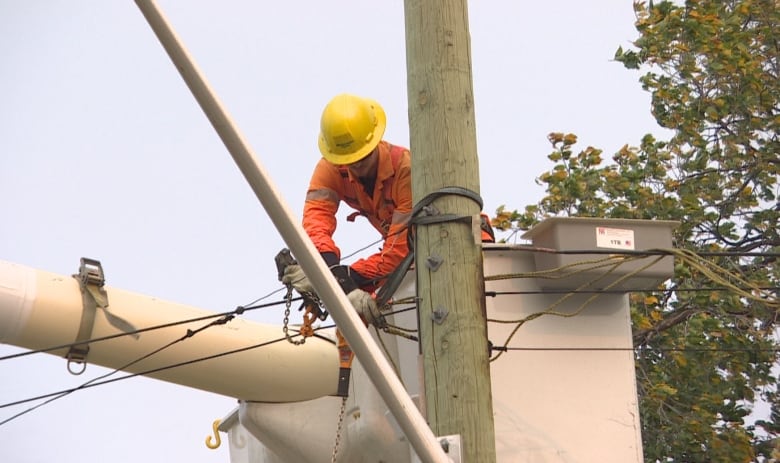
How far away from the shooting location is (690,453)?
43.2ft

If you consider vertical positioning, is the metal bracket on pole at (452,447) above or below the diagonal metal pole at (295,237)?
below

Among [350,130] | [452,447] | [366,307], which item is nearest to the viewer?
[452,447]

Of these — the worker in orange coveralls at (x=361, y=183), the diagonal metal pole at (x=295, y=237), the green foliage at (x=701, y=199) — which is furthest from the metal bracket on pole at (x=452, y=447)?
the green foliage at (x=701, y=199)

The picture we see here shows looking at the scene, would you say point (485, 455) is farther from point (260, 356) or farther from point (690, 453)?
point (690, 453)

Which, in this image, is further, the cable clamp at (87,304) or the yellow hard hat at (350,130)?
the yellow hard hat at (350,130)

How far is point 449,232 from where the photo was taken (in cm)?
680

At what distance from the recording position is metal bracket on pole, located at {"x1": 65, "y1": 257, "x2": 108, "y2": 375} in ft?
25.1

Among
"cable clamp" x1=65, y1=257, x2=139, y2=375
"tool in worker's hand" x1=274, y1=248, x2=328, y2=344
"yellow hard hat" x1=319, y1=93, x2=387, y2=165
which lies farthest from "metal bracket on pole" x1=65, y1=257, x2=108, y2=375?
"yellow hard hat" x1=319, y1=93, x2=387, y2=165

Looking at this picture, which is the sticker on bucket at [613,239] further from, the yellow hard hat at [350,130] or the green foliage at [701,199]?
the green foliage at [701,199]

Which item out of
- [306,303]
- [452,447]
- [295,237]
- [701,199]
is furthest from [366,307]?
[701,199]

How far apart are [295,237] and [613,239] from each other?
2914 millimetres

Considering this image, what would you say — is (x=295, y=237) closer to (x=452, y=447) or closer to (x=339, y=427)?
(x=452, y=447)

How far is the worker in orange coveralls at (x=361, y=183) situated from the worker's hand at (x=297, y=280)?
576 millimetres

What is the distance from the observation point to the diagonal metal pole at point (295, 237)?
17.4ft
